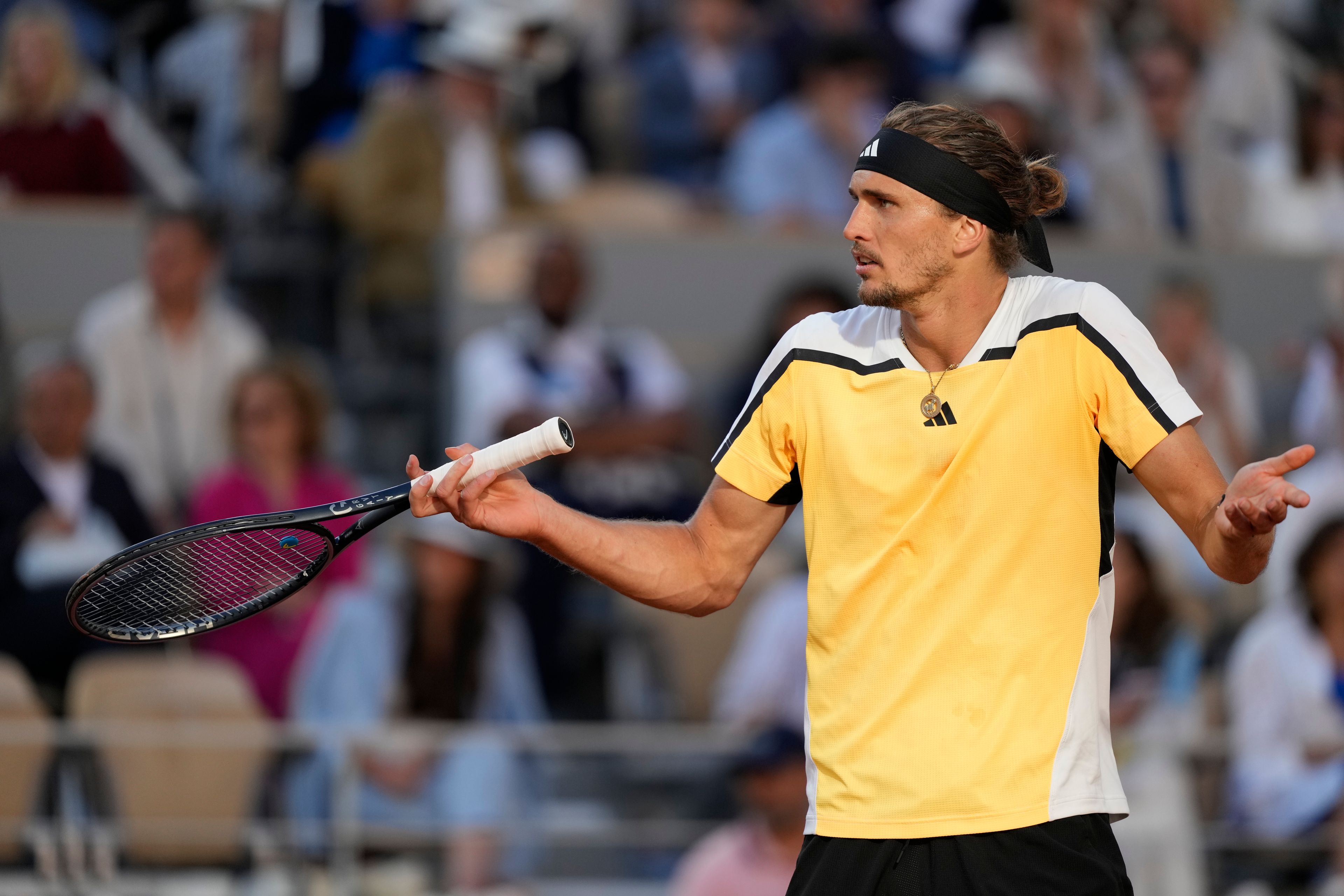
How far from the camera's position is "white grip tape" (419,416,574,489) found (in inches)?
129

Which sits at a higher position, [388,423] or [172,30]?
[172,30]

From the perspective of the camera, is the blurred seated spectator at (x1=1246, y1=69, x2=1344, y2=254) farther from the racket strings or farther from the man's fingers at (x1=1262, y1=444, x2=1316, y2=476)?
the racket strings

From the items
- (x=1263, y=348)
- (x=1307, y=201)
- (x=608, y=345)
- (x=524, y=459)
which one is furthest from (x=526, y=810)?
(x=1307, y=201)

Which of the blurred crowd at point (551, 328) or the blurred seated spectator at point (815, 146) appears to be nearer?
the blurred crowd at point (551, 328)

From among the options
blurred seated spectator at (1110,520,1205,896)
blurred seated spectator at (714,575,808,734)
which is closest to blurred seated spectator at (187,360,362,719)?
blurred seated spectator at (714,575,808,734)

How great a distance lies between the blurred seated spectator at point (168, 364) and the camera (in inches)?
312

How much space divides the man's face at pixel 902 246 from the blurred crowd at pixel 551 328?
3104mm

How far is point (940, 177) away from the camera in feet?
10.9

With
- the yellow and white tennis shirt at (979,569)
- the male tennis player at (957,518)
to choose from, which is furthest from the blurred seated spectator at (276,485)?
the yellow and white tennis shirt at (979,569)

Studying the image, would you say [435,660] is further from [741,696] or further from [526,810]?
[741,696]

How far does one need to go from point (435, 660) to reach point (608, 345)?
6.57 feet

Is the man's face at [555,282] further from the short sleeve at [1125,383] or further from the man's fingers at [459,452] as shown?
the short sleeve at [1125,383]

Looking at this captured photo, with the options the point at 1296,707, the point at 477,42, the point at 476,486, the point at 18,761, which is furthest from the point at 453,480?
the point at 477,42

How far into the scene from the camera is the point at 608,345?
842cm
